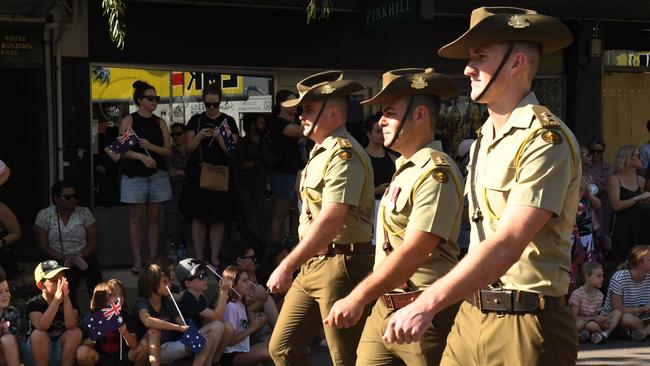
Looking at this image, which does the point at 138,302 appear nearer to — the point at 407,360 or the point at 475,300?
the point at 407,360

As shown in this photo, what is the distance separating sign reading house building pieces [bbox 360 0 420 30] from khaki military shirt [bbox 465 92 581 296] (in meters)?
6.71

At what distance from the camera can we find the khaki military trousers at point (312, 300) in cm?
589

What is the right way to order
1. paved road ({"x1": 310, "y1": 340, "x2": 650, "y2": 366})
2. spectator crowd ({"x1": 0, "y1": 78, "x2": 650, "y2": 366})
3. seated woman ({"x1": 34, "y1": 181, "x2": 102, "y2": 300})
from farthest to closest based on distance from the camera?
1. seated woman ({"x1": 34, "y1": 181, "x2": 102, "y2": 300})
2. paved road ({"x1": 310, "y1": 340, "x2": 650, "y2": 366})
3. spectator crowd ({"x1": 0, "y1": 78, "x2": 650, "y2": 366})

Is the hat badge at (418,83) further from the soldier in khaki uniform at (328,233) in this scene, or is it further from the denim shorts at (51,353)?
the denim shorts at (51,353)

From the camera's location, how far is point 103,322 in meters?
8.10

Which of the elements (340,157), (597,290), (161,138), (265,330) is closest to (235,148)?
(161,138)

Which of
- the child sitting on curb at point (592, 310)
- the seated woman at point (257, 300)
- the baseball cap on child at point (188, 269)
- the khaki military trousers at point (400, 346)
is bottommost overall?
the child sitting on curb at point (592, 310)

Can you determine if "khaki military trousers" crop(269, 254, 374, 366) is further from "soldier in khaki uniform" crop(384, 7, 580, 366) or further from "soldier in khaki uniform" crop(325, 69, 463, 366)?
"soldier in khaki uniform" crop(384, 7, 580, 366)

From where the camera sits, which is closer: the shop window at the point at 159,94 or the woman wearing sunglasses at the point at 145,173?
the woman wearing sunglasses at the point at 145,173

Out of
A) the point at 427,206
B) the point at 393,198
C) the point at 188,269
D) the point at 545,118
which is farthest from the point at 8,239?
the point at 545,118

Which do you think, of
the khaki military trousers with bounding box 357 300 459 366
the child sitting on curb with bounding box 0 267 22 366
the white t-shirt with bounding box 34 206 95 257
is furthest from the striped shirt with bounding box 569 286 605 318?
the khaki military trousers with bounding box 357 300 459 366

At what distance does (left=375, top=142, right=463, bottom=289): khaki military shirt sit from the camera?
4617 mm

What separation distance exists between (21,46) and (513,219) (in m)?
8.84

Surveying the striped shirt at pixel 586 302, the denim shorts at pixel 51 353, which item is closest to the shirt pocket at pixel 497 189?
the denim shorts at pixel 51 353
